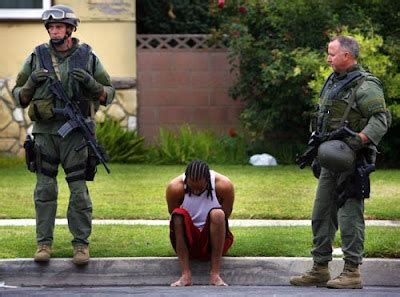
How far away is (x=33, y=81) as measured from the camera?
9328mm

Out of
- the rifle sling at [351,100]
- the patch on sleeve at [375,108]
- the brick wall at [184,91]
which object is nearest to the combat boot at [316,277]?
the rifle sling at [351,100]

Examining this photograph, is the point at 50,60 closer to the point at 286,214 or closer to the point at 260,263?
the point at 260,263

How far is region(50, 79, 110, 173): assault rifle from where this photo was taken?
9312 millimetres

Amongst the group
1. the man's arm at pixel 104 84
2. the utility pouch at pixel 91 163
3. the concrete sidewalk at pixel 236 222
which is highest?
the man's arm at pixel 104 84

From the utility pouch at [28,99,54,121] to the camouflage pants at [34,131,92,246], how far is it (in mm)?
176

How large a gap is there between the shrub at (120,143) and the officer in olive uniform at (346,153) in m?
7.88

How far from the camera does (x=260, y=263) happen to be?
931 cm

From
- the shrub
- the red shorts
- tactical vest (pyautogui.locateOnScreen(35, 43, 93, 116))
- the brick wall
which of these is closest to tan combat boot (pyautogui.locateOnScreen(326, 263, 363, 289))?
the red shorts

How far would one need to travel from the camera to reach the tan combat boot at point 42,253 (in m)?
9.27

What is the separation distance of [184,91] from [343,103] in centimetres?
867

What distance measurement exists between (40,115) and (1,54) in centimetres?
778

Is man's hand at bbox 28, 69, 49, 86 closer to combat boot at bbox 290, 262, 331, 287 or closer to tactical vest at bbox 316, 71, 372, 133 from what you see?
tactical vest at bbox 316, 71, 372, 133

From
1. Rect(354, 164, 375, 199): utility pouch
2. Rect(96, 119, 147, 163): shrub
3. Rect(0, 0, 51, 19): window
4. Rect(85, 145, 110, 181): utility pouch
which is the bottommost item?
Rect(96, 119, 147, 163): shrub

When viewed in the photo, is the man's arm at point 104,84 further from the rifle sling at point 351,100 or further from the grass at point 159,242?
the rifle sling at point 351,100
